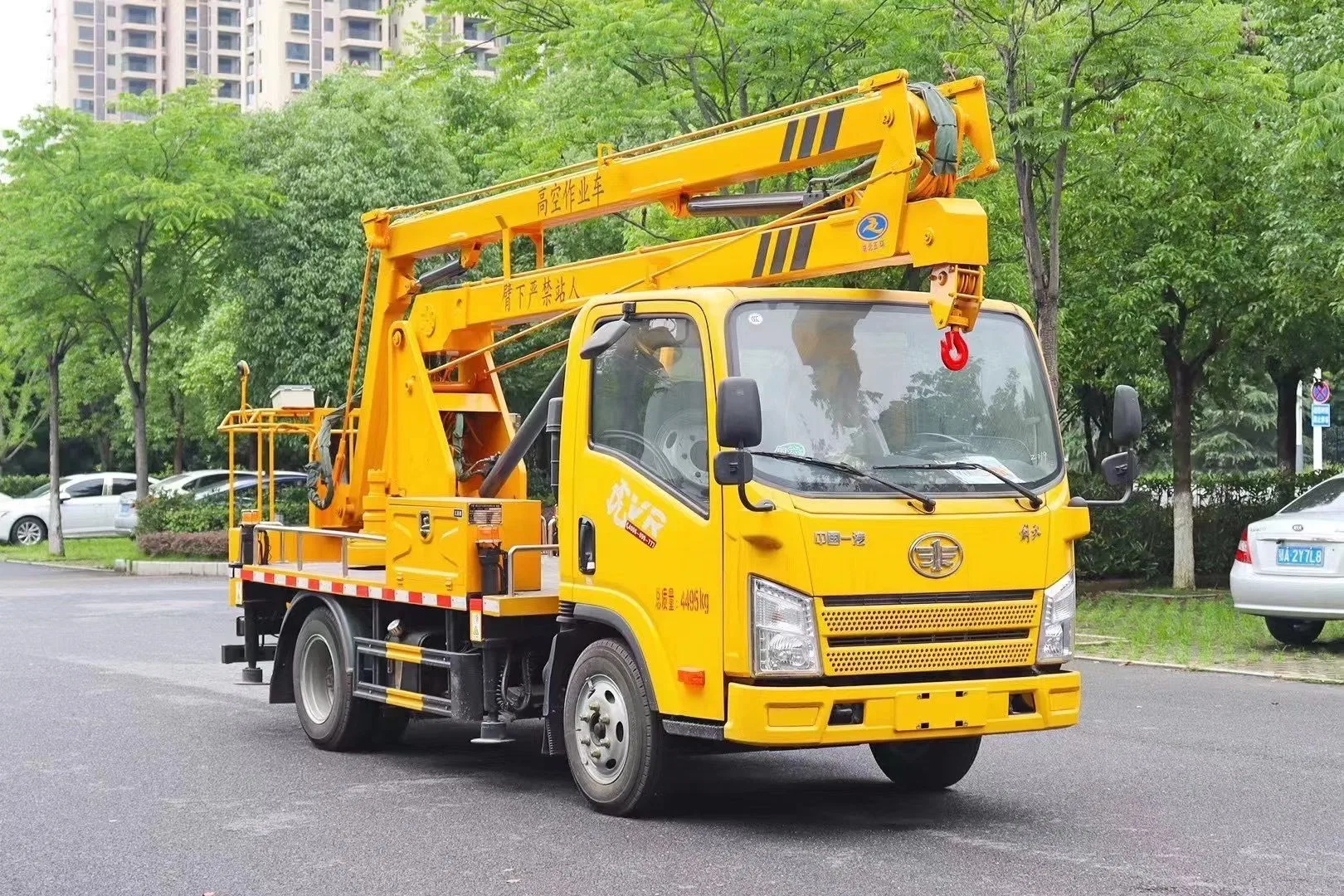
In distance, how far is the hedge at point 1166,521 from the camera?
2180 cm

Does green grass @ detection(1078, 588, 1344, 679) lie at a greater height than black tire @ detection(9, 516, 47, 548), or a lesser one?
lesser

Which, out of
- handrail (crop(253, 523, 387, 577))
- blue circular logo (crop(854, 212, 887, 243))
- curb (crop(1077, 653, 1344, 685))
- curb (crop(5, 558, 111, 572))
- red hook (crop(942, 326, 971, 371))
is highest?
blue circular logo (crop(854, 212, 887, 243))

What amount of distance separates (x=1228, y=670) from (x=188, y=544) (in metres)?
19.7

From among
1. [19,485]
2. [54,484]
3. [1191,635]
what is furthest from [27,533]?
[1191,635]

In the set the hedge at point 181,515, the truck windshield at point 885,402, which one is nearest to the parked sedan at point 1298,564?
the truck windshield at point 885,402

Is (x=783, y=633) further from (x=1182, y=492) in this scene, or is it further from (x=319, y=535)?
(x=1182, y=492)

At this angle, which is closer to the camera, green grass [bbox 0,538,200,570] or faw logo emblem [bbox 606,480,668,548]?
faw logo emblem [bbox 606,480,668,548]

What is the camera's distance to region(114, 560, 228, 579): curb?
90.7ft

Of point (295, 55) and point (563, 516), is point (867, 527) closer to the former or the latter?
point (563, 516)

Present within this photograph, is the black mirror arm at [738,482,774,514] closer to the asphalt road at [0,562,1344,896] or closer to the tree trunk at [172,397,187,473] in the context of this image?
the asphalt road at [0,562,1344,896]

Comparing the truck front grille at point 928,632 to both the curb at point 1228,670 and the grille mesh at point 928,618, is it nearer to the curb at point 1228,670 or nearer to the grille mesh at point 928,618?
the grille mesh at point 928,618

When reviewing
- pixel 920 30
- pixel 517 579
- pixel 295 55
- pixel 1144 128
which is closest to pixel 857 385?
pixel 517 579

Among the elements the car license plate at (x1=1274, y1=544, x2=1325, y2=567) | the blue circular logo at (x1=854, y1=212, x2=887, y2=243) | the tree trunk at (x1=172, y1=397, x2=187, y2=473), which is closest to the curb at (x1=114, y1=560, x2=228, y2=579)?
the car license plate at (x1=1274, y1=544, x2=1325, y2=567)

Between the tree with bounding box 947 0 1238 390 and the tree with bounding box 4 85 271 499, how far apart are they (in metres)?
14.9
